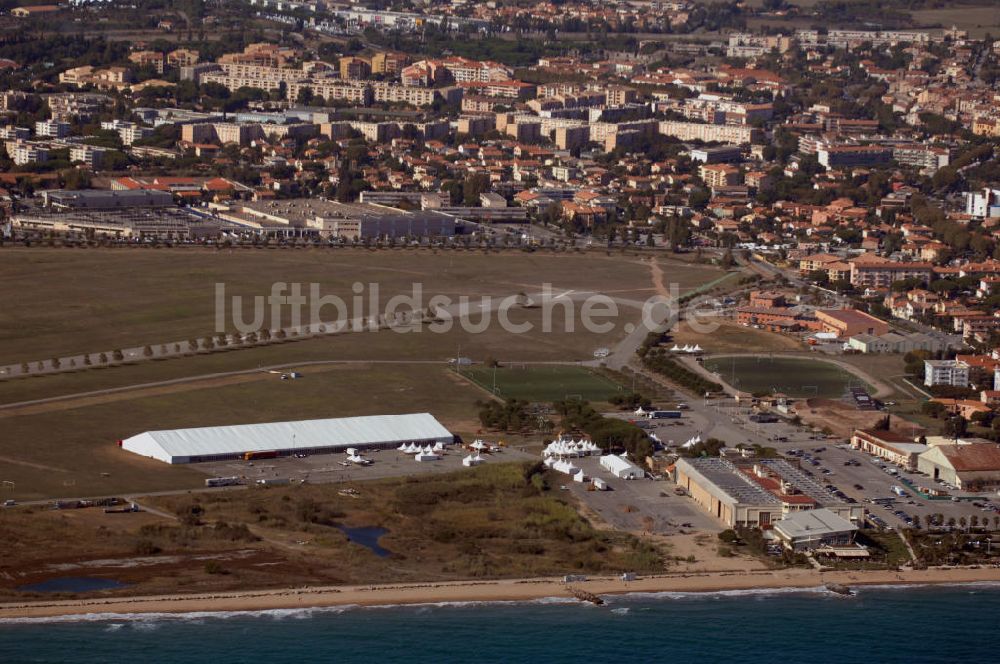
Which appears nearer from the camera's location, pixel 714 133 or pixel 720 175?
pixel 720 175

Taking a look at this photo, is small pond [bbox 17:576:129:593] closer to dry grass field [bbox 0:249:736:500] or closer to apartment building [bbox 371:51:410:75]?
dry grass field [bbox 0:249:736:500]

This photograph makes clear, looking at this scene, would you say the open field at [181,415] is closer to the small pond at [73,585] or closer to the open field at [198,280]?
the small pond at [73,585]

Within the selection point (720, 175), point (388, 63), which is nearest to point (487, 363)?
point (720, 175)

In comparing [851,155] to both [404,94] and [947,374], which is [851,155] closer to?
[404,94]

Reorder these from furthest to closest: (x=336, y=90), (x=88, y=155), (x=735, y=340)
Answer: (x=336, y=90)
(x=88, y=155)
(x=735, y=340)

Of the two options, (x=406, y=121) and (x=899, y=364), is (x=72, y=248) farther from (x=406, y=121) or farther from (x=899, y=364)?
(x=406, y=121)

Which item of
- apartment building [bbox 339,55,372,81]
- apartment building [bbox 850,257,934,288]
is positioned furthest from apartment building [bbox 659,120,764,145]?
apartment building [bbox 850,257,934,288]

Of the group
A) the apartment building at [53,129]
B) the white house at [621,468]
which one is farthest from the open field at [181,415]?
the apartment building at [53,129]
